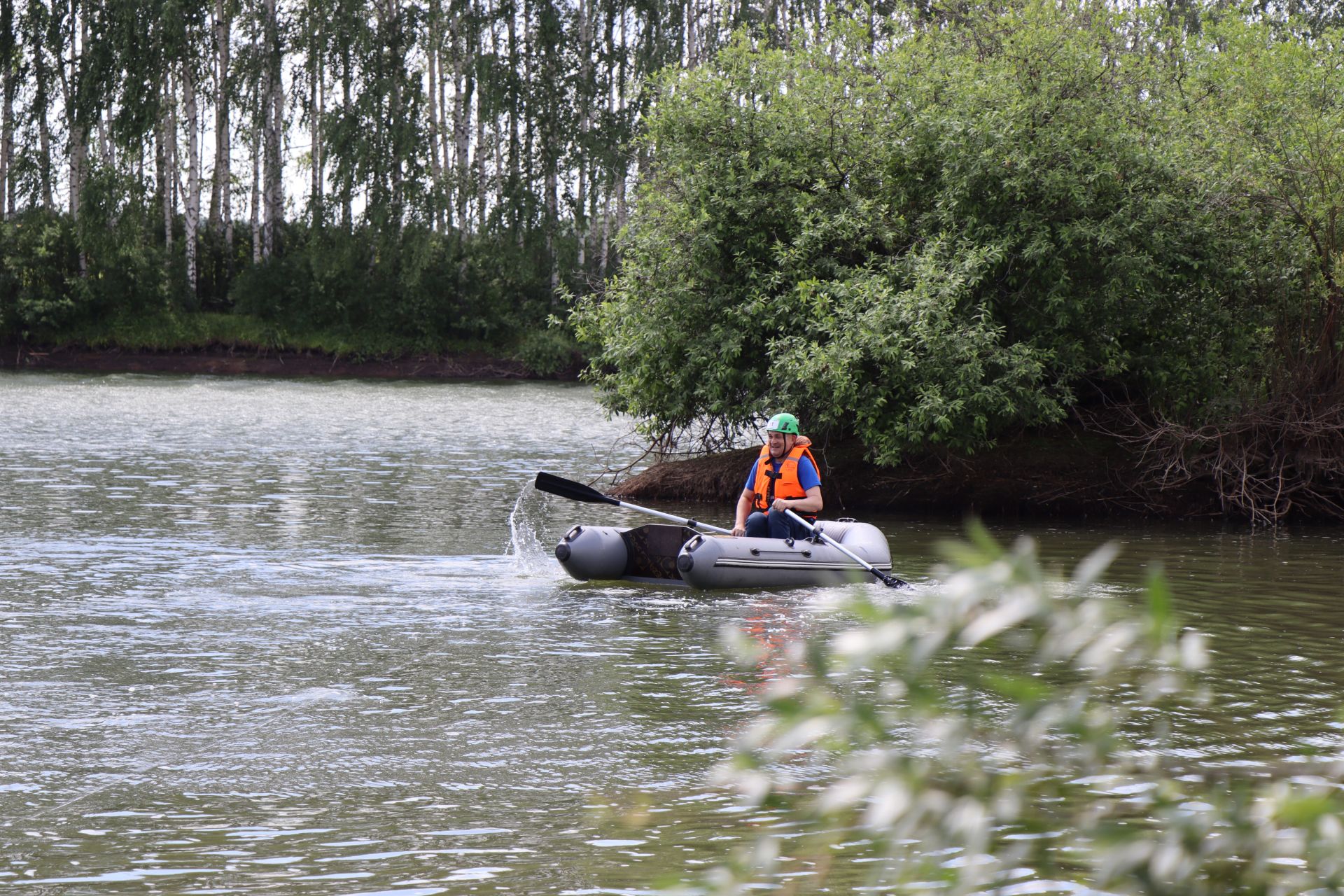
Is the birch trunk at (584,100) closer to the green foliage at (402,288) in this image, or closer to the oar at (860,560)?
the green foliage at (402,288)

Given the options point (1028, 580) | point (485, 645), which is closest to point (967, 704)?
point (1028, 580)

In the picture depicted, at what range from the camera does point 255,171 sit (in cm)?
4878

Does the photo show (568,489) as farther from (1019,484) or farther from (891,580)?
(1019,484)

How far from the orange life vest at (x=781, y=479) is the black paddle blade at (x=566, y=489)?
1.55m

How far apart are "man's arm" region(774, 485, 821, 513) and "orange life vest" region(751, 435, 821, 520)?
0.21ft

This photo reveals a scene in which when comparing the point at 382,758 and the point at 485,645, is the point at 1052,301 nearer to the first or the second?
the point at 485,645

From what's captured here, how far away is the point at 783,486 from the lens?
13.6 meters

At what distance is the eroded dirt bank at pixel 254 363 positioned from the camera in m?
45.2

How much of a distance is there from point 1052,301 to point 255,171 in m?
36.9

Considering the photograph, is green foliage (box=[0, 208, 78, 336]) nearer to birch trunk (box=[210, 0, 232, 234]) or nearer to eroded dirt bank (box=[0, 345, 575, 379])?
eroded dirt bank (box=[0, 345, 575, 379])

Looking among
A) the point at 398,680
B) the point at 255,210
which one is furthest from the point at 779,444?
the point at 255,210

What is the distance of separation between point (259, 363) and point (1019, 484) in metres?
33.0

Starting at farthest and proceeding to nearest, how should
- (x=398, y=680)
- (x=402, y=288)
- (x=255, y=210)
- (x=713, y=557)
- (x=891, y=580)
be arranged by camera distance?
(x=255, y=210) < (x=402, y=288) < (x=713, y=557) < (x=891, y=580) < (x=398, y=680)

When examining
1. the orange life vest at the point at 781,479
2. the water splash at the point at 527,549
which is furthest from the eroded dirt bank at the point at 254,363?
the orange life vest at the point at 781,479
